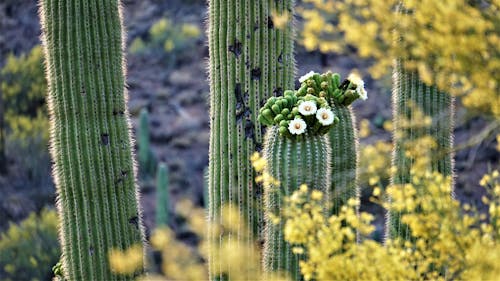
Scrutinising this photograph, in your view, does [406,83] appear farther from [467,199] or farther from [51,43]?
[467,199]

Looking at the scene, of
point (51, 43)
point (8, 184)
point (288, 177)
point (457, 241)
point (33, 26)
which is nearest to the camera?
point (457, 241)

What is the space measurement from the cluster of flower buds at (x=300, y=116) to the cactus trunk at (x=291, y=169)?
48mm

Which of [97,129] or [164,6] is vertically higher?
[164,6]

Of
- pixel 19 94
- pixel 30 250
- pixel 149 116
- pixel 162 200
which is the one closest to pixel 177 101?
pixel 149 116

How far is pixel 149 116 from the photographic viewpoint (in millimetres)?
15430

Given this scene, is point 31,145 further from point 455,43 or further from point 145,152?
point 455,43

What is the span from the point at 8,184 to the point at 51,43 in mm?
8022

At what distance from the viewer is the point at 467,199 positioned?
12977 millimetres

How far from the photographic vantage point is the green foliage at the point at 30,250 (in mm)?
9914

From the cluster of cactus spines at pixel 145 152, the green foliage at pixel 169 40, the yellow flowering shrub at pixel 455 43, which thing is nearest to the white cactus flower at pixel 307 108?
the yellow flowering shrub at pixel 455 43

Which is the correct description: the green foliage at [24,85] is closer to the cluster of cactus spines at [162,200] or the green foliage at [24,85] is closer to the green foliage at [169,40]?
the green foliage at [169,40]

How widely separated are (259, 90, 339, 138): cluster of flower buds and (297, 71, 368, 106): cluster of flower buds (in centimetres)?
27

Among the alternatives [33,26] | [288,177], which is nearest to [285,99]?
[288,177]

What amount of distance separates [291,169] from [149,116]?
10924 millimetres
